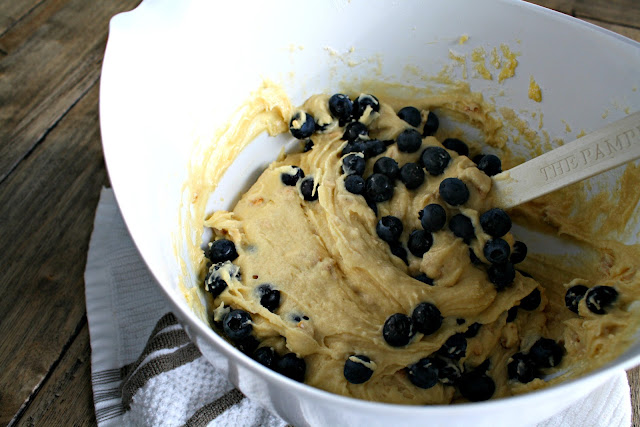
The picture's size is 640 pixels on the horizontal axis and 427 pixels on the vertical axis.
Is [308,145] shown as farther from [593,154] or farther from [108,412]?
[108,412]

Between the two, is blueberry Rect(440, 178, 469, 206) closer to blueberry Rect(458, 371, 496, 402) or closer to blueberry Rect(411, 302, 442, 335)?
blueberry Rect(411, 302, 442, 335)

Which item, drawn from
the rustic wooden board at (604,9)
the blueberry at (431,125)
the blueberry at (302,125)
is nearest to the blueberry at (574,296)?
the blueberry at (431,125)

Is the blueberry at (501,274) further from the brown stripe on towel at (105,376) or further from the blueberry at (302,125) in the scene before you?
the brown stripe on towel at (105,376)

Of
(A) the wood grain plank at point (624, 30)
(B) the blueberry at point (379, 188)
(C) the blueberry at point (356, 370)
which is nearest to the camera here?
(C) the blueberry at point (356, 370)

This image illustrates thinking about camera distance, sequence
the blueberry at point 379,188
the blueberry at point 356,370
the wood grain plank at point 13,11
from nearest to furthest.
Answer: the blueberry at point 356,370 < the blueberry at point 379,188 < the wood grain plank at point 13,11

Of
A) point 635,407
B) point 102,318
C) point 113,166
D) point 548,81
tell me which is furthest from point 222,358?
point 548,81

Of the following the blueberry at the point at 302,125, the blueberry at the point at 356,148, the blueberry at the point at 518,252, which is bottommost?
the blueberry at the point at 518,252

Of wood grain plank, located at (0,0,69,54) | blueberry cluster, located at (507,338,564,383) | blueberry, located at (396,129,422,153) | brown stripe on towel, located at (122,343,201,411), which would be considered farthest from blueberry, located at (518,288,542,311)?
wood grain plank, located at (0,0,69,54)
